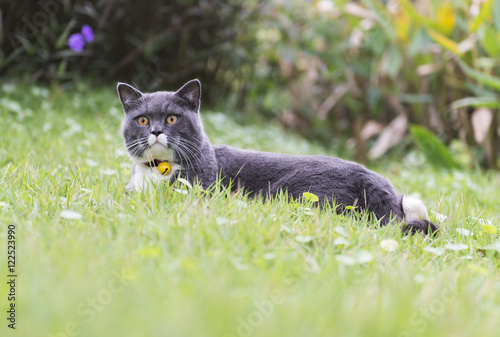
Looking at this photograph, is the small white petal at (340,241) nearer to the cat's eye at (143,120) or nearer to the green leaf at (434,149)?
the cat's eye at (143,120)

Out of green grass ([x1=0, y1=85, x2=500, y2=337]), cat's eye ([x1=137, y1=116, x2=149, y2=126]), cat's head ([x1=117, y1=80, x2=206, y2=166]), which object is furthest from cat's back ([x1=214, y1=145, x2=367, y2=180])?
cat's eye ([x1=137, y1=116, x2=149, y2=126])

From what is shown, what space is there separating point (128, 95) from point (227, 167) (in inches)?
28.4

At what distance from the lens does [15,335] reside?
129 cm

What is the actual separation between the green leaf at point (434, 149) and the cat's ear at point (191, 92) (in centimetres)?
313

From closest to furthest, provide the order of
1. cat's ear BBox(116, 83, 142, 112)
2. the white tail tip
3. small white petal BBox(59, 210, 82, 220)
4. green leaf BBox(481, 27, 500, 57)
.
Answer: small white petal BBox(59, 210, 82, 220) < the white tail tip < cat's ear BBox(116, 83, 142, 112) < green leaf BBox(481, 27, 500, 57)

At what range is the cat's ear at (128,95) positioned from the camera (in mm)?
2856

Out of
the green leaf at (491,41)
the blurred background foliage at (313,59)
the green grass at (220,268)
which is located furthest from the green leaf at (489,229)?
the green leaf at (491,41)

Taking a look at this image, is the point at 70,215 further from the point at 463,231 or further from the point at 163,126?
the point at 463,231

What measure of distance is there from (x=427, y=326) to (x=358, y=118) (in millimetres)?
5605

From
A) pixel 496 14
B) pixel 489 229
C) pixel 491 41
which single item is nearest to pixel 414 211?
pixel 489 229

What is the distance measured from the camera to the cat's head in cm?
267

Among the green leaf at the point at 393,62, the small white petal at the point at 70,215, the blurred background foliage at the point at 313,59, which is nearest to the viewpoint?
the small white petal at the point at 70,215

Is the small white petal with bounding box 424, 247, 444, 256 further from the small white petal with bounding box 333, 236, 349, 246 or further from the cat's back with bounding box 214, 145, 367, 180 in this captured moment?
the cat's back with bounding box 214, 145, 367, 180

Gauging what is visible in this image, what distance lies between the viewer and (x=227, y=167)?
2902 millimetres
